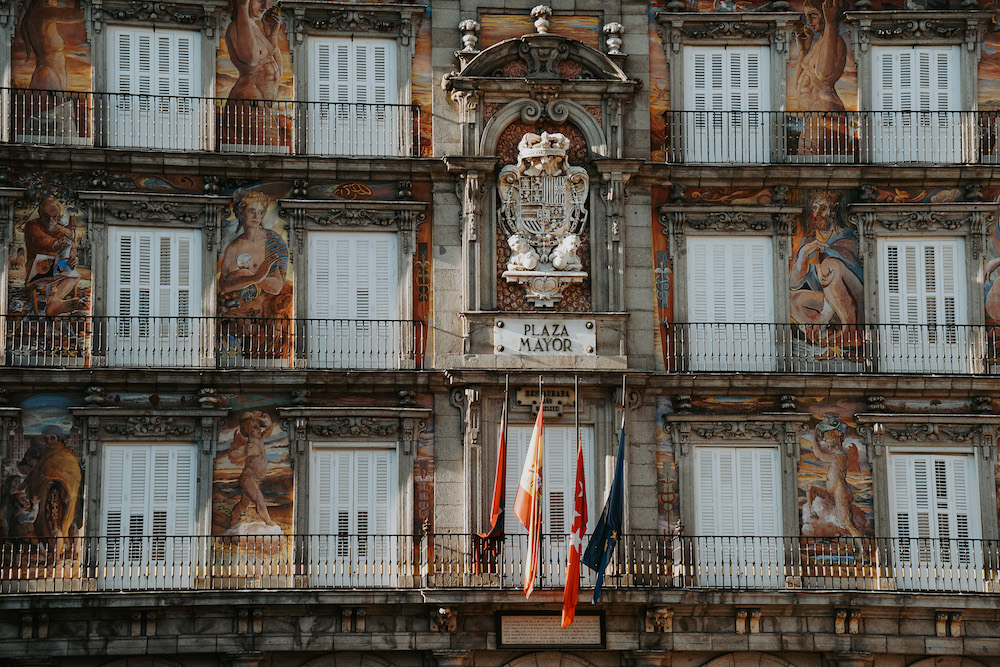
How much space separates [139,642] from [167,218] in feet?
22.9

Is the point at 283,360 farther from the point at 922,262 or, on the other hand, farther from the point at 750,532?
the point at 922,262

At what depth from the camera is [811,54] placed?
27938mm

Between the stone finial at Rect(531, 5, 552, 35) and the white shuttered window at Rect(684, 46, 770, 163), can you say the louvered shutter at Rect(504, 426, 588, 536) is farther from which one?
the stone finial at Rect(531, 5, 552, 35)

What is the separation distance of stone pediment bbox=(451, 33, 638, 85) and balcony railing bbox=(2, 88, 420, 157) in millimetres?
1489

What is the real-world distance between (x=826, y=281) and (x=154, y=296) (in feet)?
37.6

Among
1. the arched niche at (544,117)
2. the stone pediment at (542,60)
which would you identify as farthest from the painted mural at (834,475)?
the stone pediment at (542,60)

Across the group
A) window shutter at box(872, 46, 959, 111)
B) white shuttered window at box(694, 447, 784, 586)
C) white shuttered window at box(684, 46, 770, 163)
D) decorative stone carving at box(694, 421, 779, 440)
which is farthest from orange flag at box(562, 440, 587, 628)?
window shutter at box(872, 46, 959, 111)

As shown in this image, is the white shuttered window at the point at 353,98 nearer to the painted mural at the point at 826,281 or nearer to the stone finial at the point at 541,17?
the stone finial at the point at 541,17

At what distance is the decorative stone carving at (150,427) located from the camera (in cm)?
2584

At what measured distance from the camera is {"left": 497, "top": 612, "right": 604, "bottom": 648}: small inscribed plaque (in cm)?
2552

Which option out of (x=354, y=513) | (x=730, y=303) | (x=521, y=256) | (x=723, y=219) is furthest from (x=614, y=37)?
(x=354, y=513)

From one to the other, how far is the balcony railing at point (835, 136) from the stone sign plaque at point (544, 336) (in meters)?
3.64

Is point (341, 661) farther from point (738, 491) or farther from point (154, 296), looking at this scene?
point (738, 491)

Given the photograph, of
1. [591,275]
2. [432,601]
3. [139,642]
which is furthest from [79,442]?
[591,275]
